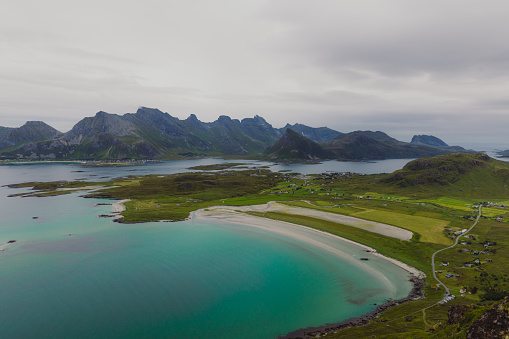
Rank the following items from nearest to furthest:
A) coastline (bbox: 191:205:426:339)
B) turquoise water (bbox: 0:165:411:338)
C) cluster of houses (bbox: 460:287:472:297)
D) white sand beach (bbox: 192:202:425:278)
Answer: coastline (bbox: 191:205:426:339), turquoise water (bbox: 0:165:411:338), cluster of houses (bbox: 460:287:472:297), white sand beach (bbox: 192:202:425:278)

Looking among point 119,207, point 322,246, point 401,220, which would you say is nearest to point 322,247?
point 322,246

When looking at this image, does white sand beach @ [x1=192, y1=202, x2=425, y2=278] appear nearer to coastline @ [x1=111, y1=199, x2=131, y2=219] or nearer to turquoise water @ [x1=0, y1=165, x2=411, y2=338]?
turquoise water @ [x1=0, y1=165, x2=411, y2=338]

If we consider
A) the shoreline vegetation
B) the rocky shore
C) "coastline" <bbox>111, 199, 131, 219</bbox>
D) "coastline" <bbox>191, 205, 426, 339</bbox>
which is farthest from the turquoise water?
"coastline" <bbox>111, 199, 131, 219</bbox>

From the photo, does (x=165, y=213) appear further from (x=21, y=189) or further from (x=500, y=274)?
(x=21, y=189)

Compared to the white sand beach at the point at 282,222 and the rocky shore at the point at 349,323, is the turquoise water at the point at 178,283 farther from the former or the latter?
the white sand beach at the point at 282,222

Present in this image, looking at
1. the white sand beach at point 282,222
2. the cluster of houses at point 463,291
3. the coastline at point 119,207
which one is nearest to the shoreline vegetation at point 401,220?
the cluster of houses at point 463,291
